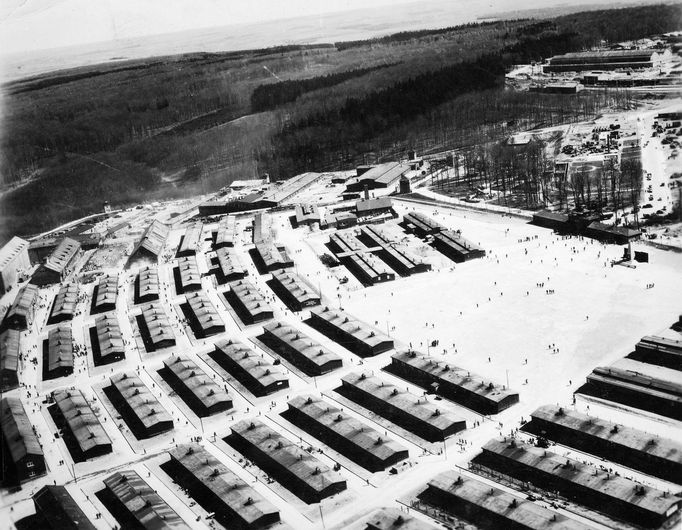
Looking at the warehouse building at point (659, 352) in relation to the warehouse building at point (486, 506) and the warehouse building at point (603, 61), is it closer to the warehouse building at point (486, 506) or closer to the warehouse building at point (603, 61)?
the warehouse building at point (486, 506)

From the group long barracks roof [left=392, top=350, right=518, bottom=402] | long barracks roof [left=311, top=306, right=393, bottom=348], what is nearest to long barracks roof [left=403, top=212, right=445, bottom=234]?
long barracks roof [left=311, top=306, right=393, bottom=348]

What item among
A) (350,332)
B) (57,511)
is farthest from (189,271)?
(57,511)

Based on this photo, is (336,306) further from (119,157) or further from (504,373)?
(119,157)

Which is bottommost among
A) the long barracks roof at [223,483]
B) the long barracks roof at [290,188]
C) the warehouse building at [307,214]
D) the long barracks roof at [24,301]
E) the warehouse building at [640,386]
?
the warehouse building at [640,386]

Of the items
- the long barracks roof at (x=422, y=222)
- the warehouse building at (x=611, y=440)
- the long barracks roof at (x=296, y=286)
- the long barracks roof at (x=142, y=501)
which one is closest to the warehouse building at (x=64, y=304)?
the long barracks roof at (x=296, y=286)

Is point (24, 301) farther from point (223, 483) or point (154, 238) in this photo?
point (223, 483)

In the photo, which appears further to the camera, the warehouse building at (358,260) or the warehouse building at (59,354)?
the warehouse building at (358,260)

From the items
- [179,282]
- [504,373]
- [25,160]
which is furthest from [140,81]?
[504,373]
